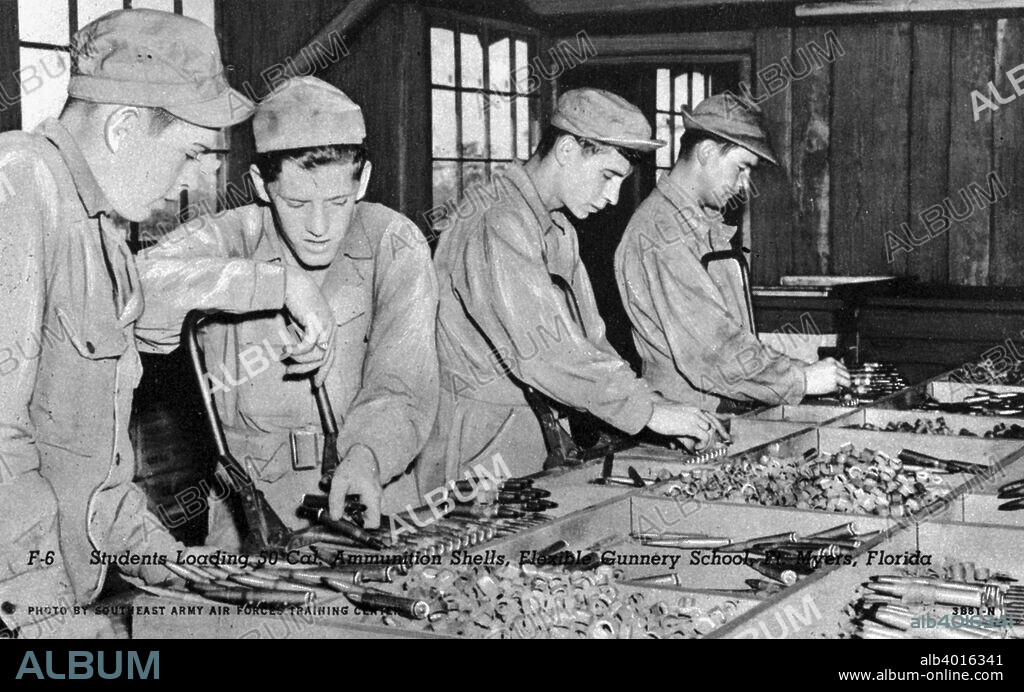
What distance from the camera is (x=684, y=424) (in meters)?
3.79

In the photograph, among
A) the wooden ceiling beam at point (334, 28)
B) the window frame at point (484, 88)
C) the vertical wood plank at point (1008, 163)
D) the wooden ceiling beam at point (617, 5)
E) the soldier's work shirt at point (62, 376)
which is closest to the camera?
the soldier's work shirt at point (62, 376)

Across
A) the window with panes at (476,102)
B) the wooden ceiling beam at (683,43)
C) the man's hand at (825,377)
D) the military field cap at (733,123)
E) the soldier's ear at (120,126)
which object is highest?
the wooden ceiling beam at (683,43)

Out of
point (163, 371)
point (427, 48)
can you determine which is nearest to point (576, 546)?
point (163, 371)

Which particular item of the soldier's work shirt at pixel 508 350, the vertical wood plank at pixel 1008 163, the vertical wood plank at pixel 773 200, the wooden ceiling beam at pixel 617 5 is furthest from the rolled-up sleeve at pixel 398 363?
the vertical wood plank at pixel 1008 163

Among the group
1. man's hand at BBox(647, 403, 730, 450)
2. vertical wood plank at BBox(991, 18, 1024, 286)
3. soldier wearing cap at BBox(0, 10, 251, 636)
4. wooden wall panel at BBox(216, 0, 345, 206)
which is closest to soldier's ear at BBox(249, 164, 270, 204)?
soldier wearing cap at BBox(0, 10, 251, 636)

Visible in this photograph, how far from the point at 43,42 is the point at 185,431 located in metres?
1.59

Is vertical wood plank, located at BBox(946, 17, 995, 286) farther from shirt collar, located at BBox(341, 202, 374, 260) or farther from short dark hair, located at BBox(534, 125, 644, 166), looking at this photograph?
shirt collar, located at BBox(341, 202, 374, 260)

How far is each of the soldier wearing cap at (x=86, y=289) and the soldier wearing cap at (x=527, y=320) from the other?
1570mm

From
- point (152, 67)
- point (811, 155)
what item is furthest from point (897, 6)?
point (152, 67)

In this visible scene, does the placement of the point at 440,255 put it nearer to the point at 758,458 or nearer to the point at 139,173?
the point at 758,458

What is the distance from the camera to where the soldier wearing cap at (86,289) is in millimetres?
2170

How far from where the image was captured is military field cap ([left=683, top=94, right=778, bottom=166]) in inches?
188

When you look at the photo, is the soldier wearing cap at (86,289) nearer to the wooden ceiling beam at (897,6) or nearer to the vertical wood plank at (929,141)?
the wooden ceiling beam at (897,6)

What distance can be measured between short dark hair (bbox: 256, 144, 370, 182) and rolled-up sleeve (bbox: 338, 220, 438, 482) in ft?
1.01
